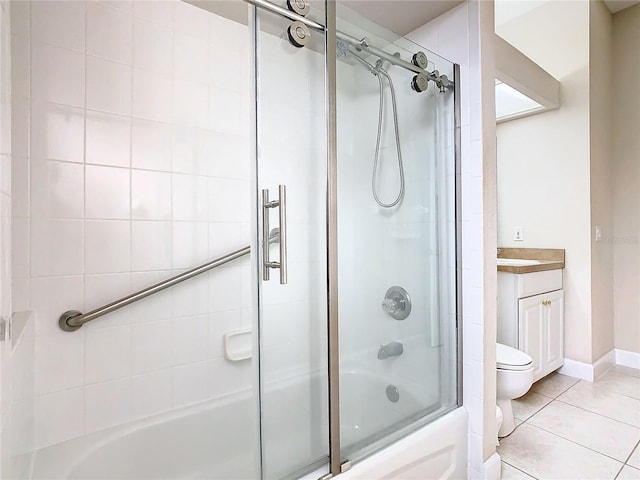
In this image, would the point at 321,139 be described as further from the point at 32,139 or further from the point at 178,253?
the point at 32,139

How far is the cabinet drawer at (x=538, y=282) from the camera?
7.23ft

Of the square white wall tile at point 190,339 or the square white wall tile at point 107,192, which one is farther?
the square white wall tile at point 190,339

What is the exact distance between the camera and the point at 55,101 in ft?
4.16

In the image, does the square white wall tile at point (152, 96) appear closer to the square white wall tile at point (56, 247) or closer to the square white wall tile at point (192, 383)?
the square white wall tile at point (56, 247)

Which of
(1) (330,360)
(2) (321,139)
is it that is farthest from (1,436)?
(2) (321,139)

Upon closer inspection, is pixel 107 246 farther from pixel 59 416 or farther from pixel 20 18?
pixel 20 18

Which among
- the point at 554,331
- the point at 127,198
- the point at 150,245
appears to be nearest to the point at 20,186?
the point at 127,198

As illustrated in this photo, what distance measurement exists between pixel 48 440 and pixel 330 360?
1.05m

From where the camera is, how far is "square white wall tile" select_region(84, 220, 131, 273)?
4.40ft

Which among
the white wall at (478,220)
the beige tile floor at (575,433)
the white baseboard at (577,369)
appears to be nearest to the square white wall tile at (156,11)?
the white wall at (478,220)

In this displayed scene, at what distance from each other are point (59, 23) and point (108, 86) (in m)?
0.24

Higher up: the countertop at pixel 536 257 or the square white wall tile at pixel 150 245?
the square white wall tile at pixel 150 245

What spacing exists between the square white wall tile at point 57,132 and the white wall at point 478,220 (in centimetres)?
152

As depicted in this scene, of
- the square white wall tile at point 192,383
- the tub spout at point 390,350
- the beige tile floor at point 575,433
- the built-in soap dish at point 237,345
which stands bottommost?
the beige tile floor at point 575,433
